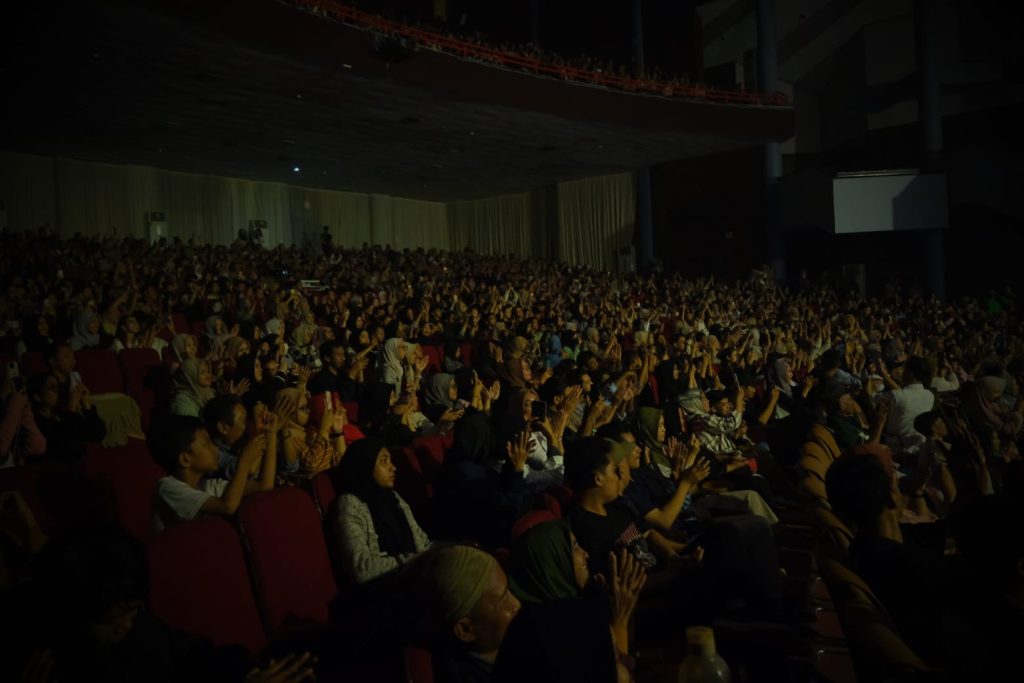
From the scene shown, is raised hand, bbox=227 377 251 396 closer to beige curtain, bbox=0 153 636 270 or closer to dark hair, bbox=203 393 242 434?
dark hair, bbox=203 393 242 434

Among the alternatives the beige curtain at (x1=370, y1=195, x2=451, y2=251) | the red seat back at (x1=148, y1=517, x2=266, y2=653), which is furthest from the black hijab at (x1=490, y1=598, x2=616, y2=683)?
the beige curtain at (x1=370, y1=195, x2=451, y2=251)

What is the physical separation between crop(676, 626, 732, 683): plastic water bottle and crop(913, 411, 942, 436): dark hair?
3.20 m

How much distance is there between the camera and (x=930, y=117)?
16.5 m

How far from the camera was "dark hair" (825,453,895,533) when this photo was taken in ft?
7.97

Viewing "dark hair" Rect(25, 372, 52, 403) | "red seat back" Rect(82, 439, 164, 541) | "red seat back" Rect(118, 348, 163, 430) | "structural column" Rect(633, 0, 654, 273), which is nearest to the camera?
"red seat back" Rect(82, 439, 164, 541)

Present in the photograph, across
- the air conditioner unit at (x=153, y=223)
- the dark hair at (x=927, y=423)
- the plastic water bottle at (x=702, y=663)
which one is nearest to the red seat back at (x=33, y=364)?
the plastic water bottle at (x=702, y=663)

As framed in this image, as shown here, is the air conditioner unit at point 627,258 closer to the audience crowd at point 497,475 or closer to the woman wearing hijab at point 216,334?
the audience crowd at point 497,475

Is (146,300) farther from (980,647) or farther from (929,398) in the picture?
(980,647)

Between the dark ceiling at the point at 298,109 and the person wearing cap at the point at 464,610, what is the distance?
8935 mm

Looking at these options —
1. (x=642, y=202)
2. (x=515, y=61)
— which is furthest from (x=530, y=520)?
(x=642, y=202)

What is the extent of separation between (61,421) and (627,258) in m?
17.9

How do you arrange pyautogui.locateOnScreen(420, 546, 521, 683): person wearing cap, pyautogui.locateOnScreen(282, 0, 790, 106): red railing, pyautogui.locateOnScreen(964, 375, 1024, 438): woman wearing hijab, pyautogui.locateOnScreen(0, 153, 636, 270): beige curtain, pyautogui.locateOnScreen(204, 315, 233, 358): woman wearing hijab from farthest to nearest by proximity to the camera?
pyautogui.locateOnScreen(0, 153, 636, 270): beige curtain < pyautogui.locateOnScreen(282, 0, 790, 106): red railing < pyautogui.locateOnScreen(204, 315, 233, 358): woman wearing hijab < pyautogui.locateOnScreen(964, 375, 1024, 438): woman wearing hijab < pyautogui.locateOnScreen(420, 546, 521, 683): person wearing cap

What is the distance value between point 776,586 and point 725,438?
2.79 meters

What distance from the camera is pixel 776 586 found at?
115 inches
